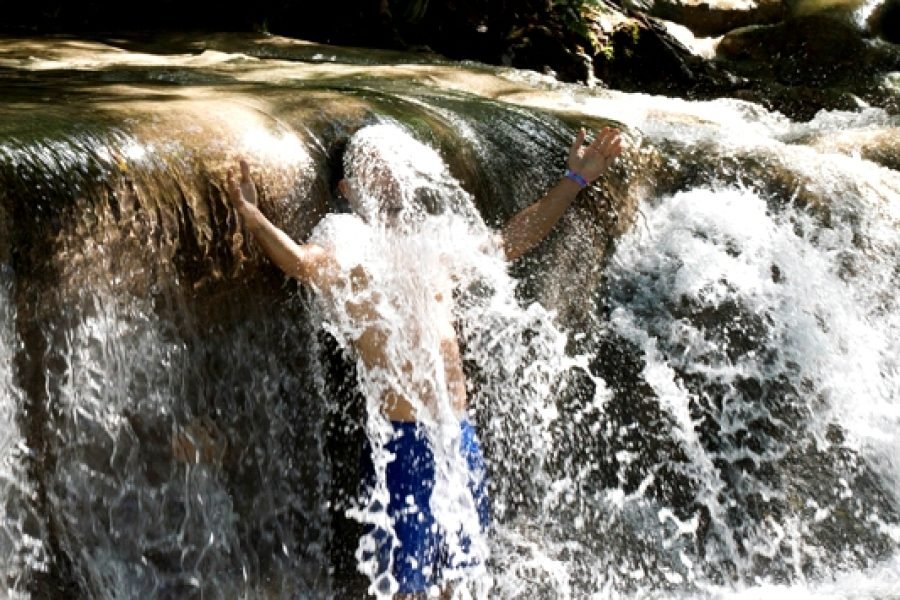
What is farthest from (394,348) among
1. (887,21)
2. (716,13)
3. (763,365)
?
(716,13)

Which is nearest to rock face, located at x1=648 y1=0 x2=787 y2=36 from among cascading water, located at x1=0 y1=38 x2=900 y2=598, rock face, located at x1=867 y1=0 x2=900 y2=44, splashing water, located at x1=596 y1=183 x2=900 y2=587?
rock face, located at x1=867 y1=0 x2=900 y2=44

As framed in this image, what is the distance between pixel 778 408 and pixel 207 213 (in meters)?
2.53

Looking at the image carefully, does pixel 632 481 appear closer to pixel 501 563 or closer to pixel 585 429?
pixel 585 429

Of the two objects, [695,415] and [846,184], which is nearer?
[695,415]

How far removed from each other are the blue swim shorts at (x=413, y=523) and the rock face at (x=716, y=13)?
32.3 ft

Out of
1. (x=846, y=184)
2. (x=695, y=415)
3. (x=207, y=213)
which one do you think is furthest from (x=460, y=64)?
(x=207, y=213)

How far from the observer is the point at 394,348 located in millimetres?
3896

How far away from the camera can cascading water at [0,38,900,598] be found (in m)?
3.48

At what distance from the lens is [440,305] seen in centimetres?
405

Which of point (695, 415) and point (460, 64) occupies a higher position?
point (460, 64)

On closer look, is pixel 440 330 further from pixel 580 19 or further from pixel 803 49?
pixel 803 49

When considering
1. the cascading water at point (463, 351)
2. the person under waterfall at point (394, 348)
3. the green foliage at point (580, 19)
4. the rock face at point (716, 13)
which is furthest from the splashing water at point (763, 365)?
the rock face at point (716, 13)

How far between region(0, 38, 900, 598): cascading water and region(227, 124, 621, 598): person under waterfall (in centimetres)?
4

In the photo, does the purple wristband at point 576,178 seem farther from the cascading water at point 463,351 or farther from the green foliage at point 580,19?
the green foliage at point 580,19
